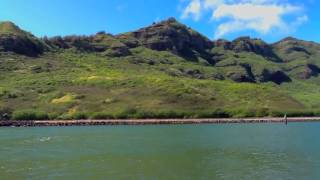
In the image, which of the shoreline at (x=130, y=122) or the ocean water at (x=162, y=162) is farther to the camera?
the shoreline at (x=130, y=122)

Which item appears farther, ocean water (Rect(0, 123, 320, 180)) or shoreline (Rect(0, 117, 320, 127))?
shoreline (Rect(0, 117, 320, 127))

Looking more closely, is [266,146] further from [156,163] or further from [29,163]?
[29,163]

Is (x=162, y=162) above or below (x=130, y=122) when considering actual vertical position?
below

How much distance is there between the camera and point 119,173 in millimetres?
49375

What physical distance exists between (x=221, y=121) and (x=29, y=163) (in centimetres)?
13314

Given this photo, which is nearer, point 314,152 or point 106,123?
point 314,152

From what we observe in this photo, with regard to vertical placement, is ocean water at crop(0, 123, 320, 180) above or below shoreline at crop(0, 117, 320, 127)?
below

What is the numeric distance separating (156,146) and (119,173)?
96.3ft

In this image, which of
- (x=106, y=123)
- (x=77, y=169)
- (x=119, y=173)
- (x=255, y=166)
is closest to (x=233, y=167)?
(x=255, y=166)

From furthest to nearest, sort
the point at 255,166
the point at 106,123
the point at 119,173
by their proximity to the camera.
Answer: the point at 106,123 < the point at 255,166 < the point at 119,173

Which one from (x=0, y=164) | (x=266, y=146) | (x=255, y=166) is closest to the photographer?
(x=255, y=166)

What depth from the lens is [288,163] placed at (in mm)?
54750

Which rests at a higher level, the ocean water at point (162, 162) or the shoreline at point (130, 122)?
the shoreline at point (130, 122)

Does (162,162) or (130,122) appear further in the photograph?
(130,122)
